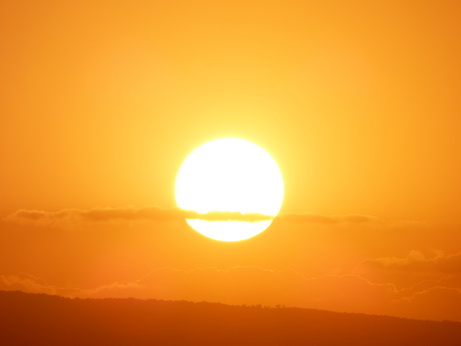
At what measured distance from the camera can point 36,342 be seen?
69.1m

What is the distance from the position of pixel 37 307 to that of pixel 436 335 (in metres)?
48.0

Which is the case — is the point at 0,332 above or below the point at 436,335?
below

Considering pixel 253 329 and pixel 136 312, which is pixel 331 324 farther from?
pixel 136 312

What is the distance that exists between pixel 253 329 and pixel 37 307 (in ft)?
82.0

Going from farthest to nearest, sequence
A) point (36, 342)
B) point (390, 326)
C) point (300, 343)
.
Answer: point (390, 326) < point (300, 343) < point (36, 342)

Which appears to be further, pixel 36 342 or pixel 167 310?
pixel 167 310

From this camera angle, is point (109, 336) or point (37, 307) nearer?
point (109, 336)

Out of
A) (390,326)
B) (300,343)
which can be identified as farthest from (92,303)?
(390,326)

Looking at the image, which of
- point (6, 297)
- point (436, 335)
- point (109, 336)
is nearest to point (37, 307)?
point (6, 297)

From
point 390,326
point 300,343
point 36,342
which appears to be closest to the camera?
point 36,342

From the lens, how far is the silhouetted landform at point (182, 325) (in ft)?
237

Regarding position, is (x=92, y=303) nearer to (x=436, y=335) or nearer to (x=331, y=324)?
(x=331, y=324)

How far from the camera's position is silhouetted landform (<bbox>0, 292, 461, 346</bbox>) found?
72188mm

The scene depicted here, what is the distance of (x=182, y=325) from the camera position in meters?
76.4
